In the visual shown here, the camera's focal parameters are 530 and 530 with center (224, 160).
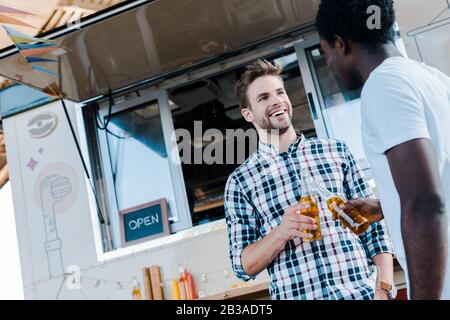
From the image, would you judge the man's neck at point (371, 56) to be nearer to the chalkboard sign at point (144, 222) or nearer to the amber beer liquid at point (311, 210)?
the amber beer liquid at point (311, 210)

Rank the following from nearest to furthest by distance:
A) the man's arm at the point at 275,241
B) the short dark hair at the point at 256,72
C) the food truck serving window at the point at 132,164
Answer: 1. the man's arm at the point at 275,241
2. the short dark hair at the point at 256,72
3. the food truck serving window at the point at 132,164

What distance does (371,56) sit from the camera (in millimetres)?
992

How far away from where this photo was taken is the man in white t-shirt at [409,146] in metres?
0.79

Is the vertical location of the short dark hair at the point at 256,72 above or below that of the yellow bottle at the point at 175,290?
above

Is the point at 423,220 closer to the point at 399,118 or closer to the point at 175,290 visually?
the point at 399,118

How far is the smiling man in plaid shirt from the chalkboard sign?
179 cm

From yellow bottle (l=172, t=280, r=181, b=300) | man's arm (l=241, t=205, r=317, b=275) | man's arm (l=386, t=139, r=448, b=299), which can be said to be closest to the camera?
man's arm (l=386, t=139, r=448, b=299)

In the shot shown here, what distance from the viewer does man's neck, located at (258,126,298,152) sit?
1.56 metres

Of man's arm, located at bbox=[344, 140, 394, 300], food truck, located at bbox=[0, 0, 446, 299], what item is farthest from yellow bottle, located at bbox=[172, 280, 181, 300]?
man's arm, located at bbox=[344, 140, 394, 300]

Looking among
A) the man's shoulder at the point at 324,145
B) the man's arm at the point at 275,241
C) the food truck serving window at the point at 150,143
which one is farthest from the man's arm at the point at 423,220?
the food truck serving window at the point at 150,143

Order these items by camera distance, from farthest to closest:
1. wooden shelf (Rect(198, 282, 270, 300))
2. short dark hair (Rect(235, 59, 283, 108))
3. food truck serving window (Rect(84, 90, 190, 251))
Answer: food truck serving window (Rect(84, 90, 190, 251)) → wooden shelf (Rect(198, 282, 270, 300)) → short dark hair (Rect(235, 59, 283, 108))

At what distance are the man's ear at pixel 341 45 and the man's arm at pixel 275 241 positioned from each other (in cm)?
37

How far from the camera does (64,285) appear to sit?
10.9ft

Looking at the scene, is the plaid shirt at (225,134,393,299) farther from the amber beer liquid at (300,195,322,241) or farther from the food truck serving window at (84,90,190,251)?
the food truck serving window at (84,90,190,251)
